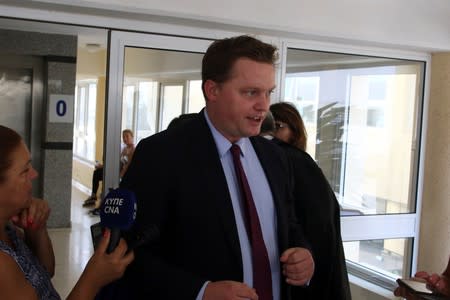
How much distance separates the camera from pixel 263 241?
1.46 m

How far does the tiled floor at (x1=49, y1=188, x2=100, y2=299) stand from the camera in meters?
4.73

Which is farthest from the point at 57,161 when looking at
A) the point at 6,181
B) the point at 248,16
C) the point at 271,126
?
the point at 6,181

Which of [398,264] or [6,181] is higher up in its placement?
[6,181]

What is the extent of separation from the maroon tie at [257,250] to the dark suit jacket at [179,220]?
2.9 inches

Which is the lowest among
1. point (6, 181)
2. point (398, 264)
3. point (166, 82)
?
point (398, 264)

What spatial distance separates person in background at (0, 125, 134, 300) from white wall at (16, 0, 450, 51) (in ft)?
4.68

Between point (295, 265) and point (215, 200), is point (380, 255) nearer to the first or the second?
point (295, 265)

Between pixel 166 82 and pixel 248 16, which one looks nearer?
pixel 248 16

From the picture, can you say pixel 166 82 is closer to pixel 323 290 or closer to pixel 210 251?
pixel 323 290

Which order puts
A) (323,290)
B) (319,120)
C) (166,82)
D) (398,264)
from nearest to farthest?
1. (323,290)
2. (166,82)
3. (319,120)
4. (398,264)

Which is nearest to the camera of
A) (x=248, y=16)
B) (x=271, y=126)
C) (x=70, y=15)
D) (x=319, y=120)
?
(x=271, y=126)

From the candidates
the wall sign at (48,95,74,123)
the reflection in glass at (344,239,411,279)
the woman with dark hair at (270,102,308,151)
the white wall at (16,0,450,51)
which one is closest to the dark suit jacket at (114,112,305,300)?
the woman with dark hair at (270,102,308,151)

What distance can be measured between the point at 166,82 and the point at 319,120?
3.83ft

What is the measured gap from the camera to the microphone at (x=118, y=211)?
114 cm
